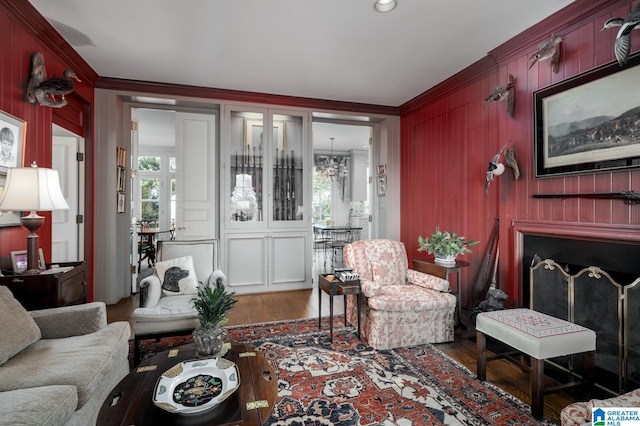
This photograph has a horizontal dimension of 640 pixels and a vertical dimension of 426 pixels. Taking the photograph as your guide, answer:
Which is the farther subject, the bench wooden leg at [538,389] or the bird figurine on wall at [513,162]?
the bird figurine on wall at [513,162]

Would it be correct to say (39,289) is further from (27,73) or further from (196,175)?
(196,175)

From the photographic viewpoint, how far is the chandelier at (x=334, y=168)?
902 centimetres

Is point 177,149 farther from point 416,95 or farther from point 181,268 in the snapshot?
point 416,95

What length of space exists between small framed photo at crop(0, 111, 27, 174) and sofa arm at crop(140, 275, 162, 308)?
50.8 inches

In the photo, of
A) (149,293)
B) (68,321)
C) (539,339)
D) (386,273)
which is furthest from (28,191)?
(539,339)

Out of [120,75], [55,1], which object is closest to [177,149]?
[120,75]

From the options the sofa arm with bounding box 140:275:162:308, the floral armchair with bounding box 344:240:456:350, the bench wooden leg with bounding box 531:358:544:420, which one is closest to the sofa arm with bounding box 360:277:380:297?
the floral armchair with bounding box 344:240:456:350

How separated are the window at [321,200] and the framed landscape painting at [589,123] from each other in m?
7.08

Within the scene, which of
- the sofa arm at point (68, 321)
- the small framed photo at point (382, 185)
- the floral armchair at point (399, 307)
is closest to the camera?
the sofa arm at point (68, 321)

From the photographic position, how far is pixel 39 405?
127 cm

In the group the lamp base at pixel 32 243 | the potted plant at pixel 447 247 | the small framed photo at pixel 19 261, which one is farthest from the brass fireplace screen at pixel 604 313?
the small framed photo at pixel 19 261

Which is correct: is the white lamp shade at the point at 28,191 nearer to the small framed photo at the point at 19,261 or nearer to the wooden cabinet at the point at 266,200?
the small framed photo at the point at 19,261

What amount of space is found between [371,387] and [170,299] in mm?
1838

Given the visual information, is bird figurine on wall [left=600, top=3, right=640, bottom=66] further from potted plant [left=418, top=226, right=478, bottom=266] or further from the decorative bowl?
the decorative bowl
